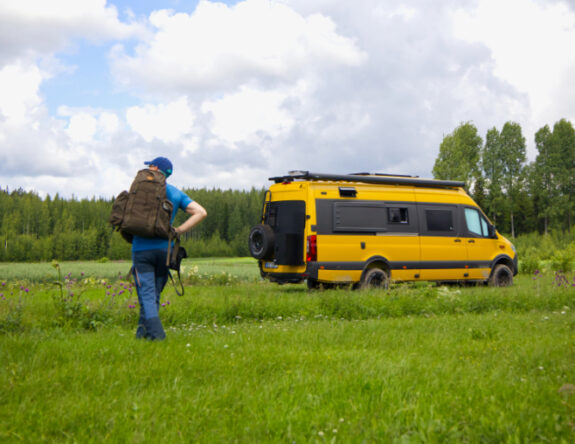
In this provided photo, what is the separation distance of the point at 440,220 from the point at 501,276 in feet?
9.76

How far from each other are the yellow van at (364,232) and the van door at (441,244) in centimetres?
2

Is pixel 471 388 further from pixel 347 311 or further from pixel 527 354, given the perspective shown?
pixel 347 311

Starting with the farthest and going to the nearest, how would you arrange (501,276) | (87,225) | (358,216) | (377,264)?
(87,225) < (501,276) < (377,264) < (358,216)

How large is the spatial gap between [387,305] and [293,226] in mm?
3418

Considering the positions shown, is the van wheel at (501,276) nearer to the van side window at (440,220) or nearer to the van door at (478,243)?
the van door at (478,243)

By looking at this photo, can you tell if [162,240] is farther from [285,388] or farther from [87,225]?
[87,225]

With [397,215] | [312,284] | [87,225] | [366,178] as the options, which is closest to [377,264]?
[397,215]

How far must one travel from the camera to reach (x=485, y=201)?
6297cm

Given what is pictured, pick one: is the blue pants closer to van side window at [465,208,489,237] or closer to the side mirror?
van side window at [465,208,489,237]

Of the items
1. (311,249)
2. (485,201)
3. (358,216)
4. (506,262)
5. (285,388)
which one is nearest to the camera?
(285,388)

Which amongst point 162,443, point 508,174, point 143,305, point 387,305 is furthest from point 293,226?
point 508,174

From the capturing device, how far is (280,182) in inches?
508

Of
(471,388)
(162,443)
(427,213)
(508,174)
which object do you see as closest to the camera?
(162,443)

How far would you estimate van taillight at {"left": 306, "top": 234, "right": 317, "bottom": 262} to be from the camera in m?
11.7
